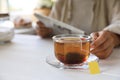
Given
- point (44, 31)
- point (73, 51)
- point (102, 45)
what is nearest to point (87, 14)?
point (44, 31)

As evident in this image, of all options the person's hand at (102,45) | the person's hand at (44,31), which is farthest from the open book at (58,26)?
the person's hand at (102,45)

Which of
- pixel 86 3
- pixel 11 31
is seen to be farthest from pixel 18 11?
pixel 11 31

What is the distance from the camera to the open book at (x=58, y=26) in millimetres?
1109

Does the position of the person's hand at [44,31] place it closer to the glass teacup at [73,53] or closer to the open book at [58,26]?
the open book at [58,26]

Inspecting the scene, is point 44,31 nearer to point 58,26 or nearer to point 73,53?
point 58,26

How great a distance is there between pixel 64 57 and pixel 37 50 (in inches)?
10.8

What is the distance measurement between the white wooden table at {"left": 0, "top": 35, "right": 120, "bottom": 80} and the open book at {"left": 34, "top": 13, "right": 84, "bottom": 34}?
129 mm

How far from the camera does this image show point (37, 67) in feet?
2.39

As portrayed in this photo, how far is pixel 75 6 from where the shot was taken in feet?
5.10

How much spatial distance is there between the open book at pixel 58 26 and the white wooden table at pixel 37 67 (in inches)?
5.1

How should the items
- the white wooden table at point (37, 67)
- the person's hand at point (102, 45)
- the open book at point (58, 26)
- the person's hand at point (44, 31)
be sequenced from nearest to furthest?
1. the white wooden table at point (37, 67)
2. the person's hand at point (102, 45)
3. the open book at point (58, 26)
4. the person's hand at point (44, 31)

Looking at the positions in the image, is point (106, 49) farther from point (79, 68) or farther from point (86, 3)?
point (86, 3)

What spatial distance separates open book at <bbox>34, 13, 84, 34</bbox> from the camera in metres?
1.11

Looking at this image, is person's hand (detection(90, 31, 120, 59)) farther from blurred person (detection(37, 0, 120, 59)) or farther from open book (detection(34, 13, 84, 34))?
blurred person (detection(37, 0, 120, 59))
